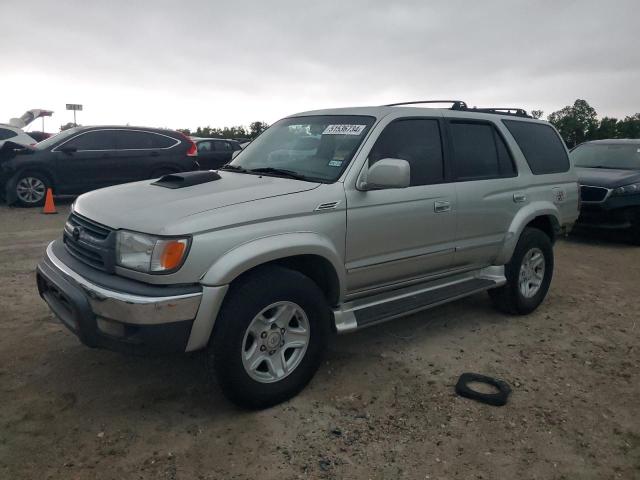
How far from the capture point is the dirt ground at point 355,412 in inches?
106

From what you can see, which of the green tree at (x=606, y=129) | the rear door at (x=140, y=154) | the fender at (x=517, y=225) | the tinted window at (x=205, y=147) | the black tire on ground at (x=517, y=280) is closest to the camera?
the fender at (x=517, y=225)

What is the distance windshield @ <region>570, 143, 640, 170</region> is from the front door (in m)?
6.59

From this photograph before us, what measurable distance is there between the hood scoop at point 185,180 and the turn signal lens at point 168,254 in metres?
0.80

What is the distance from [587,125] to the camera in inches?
1341

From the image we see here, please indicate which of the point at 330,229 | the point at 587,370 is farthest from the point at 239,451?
the point at 587,370

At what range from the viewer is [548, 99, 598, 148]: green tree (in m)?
31.2

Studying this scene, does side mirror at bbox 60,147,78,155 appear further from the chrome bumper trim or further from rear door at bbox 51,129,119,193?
the chrome bumper trim

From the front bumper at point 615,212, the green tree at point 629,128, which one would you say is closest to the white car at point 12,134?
the front bumper at point 615,212

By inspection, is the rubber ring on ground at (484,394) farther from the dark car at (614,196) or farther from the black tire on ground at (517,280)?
the dark car at (614,196)

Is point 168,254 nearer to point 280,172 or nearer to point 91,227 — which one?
point 91,227

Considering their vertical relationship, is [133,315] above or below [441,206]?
below

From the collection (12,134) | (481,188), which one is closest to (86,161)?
(12,134)

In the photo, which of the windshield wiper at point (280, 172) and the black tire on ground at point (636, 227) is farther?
the black tire on ground at point (636, 227)

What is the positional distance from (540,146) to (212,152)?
11264 mm
